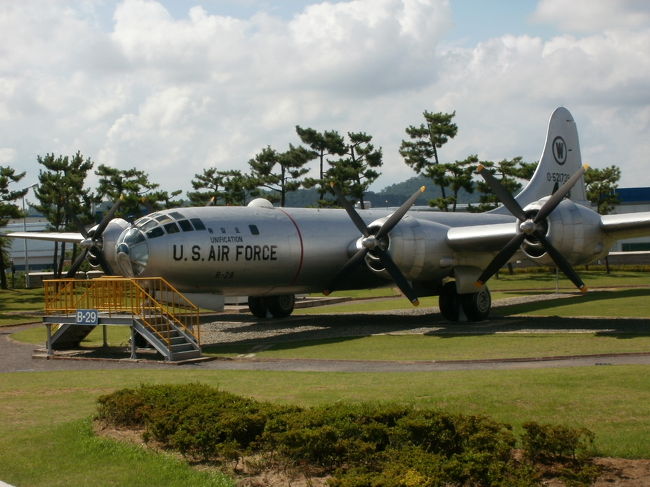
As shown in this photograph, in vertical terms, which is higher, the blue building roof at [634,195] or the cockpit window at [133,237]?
the blue building roof at [634,195]

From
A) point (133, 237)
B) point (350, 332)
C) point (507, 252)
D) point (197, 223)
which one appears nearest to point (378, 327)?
point (350, 332)

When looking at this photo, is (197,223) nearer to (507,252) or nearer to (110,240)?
(110,240)

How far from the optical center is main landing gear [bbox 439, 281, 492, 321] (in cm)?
3253

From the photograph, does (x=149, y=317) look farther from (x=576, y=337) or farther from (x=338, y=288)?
(x=576, y=337)

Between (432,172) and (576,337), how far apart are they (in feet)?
167

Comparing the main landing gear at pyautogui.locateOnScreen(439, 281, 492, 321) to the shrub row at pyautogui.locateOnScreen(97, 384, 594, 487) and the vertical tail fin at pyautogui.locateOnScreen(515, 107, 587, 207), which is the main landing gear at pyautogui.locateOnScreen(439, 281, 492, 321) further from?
the shrub row at pyautogui.locateOnScreen(97, 384, 594, 487)

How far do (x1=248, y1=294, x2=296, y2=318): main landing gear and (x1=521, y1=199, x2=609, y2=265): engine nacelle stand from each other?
42.7 feet

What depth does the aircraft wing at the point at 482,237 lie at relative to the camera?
30.5m

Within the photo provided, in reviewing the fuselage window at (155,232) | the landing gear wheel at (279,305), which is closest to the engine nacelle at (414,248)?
the landing gear wheel at (279,305)

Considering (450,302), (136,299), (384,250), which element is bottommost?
(450,302)

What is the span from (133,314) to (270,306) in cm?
1330

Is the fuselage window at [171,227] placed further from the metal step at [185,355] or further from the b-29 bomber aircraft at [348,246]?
the metal step at [185,355]

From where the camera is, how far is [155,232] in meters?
27.3

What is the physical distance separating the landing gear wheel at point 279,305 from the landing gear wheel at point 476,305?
9.12 m
